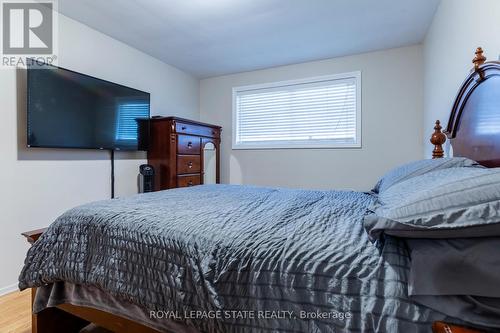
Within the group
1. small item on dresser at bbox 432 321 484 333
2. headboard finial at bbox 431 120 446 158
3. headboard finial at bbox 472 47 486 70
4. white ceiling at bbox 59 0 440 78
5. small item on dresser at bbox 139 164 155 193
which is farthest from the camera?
small item on dresser at bbox 139 164 155 193

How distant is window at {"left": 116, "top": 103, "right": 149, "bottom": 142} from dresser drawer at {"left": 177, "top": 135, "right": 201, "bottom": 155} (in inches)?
19.6

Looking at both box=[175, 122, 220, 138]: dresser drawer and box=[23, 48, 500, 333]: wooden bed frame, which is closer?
box=[23, 48, 500, 333]: wooden bed frame

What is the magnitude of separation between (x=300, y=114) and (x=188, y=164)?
1.72 meters

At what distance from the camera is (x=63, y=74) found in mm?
2340

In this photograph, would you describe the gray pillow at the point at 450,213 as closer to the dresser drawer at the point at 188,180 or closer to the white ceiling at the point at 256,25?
the white ceiling at the point at 256,25

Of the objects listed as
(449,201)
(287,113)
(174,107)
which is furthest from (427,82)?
(174,107)

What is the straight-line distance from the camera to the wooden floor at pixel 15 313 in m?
1.65

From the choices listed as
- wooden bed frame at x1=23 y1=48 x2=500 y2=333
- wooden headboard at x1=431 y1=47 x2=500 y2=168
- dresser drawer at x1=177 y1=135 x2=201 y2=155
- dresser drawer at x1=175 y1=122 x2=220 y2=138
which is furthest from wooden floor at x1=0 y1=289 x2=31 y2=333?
wooden headboard at x1=431 y1=47 x2=500 y2=168

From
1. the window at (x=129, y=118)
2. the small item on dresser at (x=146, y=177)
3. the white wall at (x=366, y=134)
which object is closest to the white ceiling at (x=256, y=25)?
the white wall at (x=366, y=134)

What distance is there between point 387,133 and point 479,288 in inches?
117

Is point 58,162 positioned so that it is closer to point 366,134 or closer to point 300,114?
point 300,114

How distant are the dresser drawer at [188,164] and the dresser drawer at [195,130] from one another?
12.5 inches

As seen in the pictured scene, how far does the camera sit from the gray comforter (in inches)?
29.1

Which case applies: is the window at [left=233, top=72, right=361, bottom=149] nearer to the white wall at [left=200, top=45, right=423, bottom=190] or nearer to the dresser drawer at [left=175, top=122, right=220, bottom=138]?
the white wall at [left=200, top=45, right=423, bottom=190]
